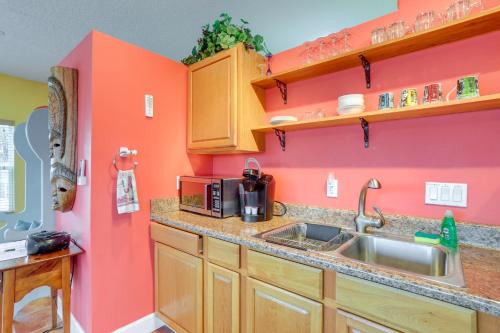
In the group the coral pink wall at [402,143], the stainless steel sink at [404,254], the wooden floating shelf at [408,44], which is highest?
the wooden floating shelf at [408,44]

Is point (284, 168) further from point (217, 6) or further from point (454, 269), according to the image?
point (217, 6)

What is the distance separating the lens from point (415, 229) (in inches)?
51.8

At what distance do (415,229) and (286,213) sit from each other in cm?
79

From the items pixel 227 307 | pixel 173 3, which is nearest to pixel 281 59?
pixel 173 3

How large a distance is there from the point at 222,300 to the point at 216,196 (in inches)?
25.7

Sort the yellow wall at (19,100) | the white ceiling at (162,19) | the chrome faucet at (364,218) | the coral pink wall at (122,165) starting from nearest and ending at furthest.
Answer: the chrome faucet at (364,218), the coral pink wall at (122,165), the white ceiling at (162,19), the yellow wall at (19,100)

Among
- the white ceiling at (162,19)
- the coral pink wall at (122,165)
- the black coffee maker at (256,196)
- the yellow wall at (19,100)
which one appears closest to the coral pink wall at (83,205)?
the coral pink wall at (122,165)

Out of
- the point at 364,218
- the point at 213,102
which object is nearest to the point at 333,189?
the point at 364,218

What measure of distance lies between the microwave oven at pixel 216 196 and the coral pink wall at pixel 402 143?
35cm

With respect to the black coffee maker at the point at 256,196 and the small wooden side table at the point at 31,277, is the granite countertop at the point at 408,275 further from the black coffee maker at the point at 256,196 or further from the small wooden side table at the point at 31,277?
the small wooden side table at the point at 31,277

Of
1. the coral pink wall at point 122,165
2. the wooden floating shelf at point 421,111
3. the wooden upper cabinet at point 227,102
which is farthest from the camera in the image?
the wooden upper cabinet at point 227,102

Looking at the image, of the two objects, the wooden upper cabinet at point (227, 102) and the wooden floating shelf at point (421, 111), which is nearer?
the wooden floating shelf at point (421, 111)

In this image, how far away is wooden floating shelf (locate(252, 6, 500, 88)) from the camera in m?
1.06

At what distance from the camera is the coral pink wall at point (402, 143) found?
3.83 ft
